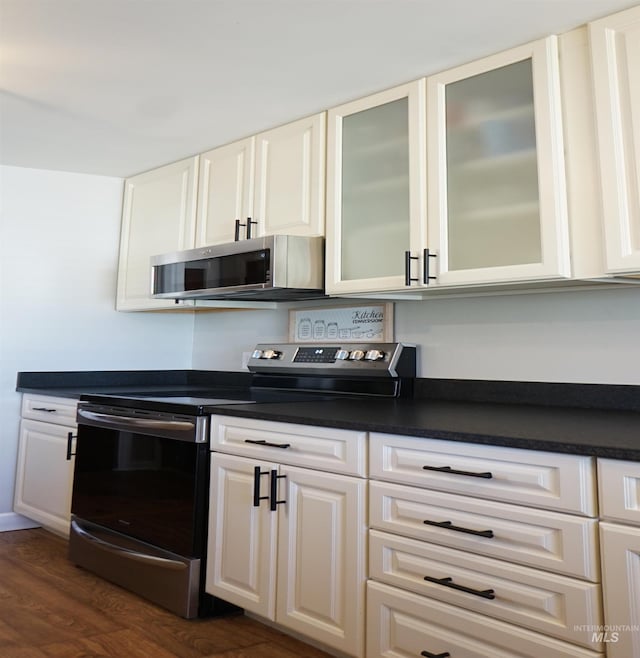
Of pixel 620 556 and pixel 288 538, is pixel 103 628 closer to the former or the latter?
pixel 288 538

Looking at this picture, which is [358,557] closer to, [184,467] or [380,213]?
[184,467]

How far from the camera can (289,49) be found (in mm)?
2000

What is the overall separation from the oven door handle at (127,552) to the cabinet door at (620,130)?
1761 mm

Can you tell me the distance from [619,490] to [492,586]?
0.39 metres

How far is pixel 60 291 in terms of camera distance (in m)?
3.34

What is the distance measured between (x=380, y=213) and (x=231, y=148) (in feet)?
3.20

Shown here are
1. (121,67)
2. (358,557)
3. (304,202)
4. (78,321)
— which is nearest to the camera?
(358,557)

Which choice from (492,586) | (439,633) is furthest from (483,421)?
(439,633)

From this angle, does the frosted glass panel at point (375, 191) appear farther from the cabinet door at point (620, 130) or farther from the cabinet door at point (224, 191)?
the cabinet door at point (620, 130)

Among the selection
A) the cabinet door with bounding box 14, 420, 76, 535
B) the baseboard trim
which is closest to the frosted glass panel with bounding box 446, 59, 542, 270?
the cabinet door with bounding box 14, 420, 76, 535

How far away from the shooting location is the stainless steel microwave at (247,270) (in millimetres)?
2361

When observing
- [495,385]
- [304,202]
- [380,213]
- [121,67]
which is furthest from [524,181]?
[121,67]

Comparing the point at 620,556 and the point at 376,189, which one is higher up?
the point at 376,189

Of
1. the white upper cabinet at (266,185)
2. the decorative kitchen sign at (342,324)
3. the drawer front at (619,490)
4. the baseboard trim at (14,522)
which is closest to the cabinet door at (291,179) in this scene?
the white upper cabinet at (266,185)
